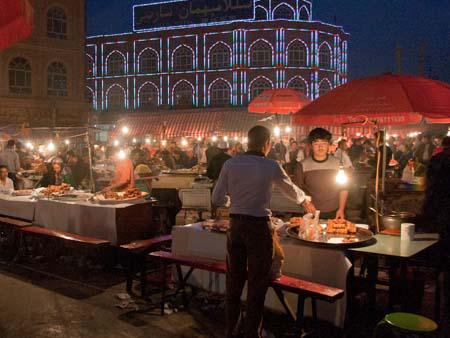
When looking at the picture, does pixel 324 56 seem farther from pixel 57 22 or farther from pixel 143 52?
pixel 57 22

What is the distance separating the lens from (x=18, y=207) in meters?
10.1

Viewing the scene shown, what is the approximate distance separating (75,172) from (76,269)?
17.1 feet

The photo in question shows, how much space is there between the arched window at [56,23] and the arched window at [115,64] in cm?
822

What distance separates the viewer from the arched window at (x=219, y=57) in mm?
38406

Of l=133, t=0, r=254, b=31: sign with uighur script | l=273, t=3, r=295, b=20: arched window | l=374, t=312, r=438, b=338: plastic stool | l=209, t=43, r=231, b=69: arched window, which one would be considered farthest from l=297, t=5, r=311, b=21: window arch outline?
l=374, t=312, r=438, b=338: plastic stool

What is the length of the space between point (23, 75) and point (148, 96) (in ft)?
37.9

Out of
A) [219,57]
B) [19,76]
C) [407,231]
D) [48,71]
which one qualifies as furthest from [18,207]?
[219,57]

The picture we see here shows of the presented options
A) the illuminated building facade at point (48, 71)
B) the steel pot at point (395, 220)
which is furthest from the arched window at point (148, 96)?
the steel pot at point (395, 220)

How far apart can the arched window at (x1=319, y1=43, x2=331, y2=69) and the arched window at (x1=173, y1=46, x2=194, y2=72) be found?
408 inches

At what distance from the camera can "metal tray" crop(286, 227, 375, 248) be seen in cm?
514

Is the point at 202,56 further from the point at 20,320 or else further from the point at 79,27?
the point at 20,320

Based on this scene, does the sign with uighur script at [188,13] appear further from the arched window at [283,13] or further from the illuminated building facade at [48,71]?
the illuminated building facade at [48,71]

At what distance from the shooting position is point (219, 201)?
4879 millimetres

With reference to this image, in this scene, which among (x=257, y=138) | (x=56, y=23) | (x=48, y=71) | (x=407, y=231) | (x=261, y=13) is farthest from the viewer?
(x=261, y=13)
